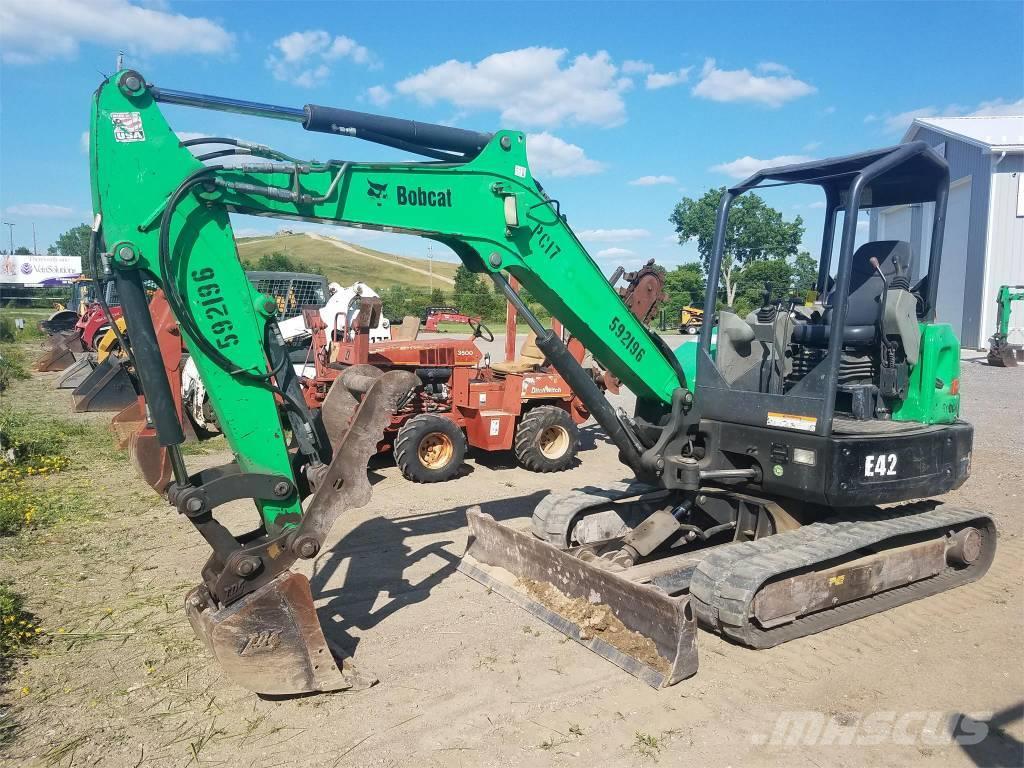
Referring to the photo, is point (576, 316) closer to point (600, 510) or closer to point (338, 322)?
point (600, 510)

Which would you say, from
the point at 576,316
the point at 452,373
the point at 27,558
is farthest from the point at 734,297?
the point at 27,558

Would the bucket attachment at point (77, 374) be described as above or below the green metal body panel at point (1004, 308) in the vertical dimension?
below

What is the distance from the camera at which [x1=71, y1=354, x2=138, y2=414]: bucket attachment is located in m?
14.0

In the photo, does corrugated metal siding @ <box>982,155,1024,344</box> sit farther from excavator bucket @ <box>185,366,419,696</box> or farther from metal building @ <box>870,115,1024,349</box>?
excavator bucket @ <box>185,366,419,696</box>

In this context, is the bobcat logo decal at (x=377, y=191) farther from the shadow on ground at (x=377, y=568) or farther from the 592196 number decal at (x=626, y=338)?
the shadow on ground at (x=377, y=568)

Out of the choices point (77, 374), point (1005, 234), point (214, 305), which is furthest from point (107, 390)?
point (1005, 234)

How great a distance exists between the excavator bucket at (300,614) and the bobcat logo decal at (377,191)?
3.21ft

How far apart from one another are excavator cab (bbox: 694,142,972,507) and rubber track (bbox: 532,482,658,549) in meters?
1.00

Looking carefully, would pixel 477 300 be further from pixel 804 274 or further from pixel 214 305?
pixel 214 305

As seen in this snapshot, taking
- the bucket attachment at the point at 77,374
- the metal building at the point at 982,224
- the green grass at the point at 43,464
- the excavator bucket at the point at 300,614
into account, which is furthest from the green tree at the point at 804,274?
the metal building at the point at 982,224

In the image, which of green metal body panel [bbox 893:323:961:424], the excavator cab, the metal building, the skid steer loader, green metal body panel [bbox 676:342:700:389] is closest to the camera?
the skid steer loader

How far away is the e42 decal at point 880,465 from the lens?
188 inches

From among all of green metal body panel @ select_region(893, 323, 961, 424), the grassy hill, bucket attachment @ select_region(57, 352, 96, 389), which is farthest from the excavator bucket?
the grassy hill

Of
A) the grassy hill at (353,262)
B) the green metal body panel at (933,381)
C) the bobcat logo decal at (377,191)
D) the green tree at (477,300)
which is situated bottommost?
the green metal body panel at (933,381)
